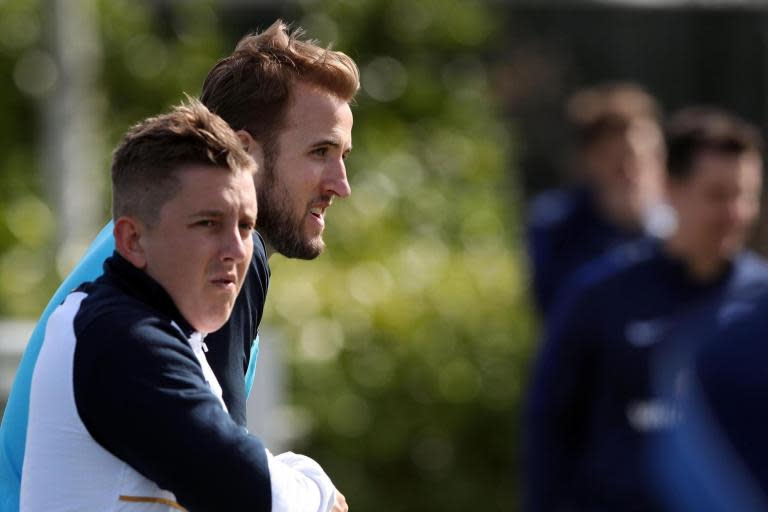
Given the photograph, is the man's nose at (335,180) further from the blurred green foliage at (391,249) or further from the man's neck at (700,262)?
the blurred green foliage at (391,249)

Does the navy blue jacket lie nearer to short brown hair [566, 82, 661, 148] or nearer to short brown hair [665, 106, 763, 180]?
short brown hair [665, 106, 763, 180]

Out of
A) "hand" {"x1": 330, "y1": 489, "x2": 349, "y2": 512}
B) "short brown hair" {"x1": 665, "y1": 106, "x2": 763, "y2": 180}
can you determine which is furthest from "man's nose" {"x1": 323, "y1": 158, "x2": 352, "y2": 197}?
"short brown hair" {"x1": 665, "y1": 106, "x2": 763, "y2": 180}

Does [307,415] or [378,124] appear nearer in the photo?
[307,415]

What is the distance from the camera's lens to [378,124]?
1059cm

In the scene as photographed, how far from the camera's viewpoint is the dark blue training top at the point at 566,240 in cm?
688

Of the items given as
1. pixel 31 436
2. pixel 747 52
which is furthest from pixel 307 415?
pixel 747 52

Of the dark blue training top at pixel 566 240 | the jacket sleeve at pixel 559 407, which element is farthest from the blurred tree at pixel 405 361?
the jacket sleeve at pixel 559 407

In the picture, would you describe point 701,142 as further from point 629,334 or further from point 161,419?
point 161,419

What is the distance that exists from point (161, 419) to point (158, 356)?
0.09 meters

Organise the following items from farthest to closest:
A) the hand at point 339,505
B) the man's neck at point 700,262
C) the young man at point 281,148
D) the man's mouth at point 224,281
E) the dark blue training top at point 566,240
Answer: the dark blue training top at point 566,240, the man's neck at point 700,262, the young man at point 281,148, the hand at point 339,505, the man's mouth at point 224,281

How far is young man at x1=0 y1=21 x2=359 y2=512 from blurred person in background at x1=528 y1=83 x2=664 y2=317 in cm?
409

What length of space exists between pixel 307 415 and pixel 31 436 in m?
5.04

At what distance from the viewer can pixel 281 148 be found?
2.74 metres

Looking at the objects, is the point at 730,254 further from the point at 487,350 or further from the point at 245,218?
the point at 245,218
